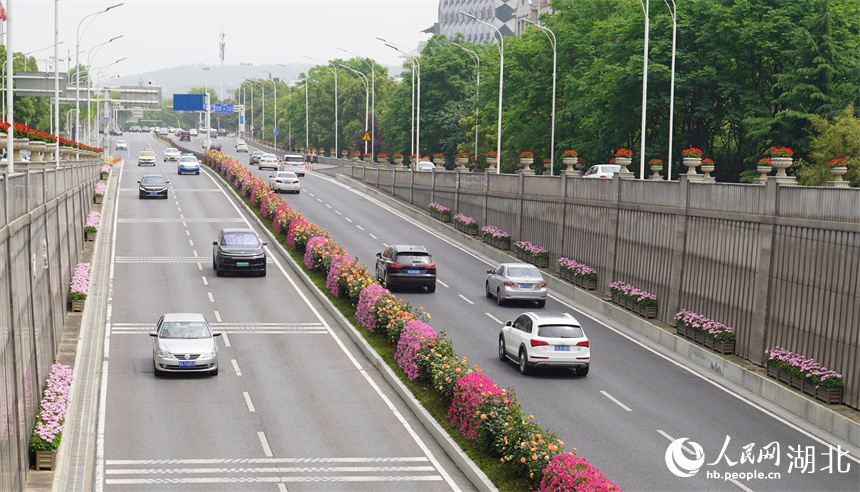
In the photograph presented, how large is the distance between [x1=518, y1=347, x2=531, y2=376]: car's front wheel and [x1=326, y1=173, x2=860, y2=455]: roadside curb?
18.9 ft

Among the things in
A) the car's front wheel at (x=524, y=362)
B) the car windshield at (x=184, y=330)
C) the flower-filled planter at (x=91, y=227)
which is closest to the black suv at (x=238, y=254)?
the flower-filled planter at (x=91, y=227)

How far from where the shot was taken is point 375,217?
66125 mm

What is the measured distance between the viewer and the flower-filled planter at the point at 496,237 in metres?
52.0

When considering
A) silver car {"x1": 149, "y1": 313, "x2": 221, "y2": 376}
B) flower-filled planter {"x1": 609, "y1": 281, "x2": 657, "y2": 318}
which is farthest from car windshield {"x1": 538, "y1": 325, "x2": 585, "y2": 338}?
silver car {"x1": 149, "y1": 313, "x2": 221, "y2": 376}

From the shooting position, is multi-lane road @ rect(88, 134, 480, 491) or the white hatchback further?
the white hatchback

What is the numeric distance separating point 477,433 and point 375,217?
45.8 metres

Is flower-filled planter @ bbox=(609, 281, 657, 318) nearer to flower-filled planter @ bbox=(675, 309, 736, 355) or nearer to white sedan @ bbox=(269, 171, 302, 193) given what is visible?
flower-filled planter @ bbox=(675, 309, 736, 355)

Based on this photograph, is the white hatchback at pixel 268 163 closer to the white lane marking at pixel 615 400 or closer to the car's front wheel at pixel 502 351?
the car's front wheel at pixel 502 351

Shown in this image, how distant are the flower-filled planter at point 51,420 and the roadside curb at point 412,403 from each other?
8335 mm


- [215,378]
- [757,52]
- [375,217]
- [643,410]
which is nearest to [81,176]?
[375,217]

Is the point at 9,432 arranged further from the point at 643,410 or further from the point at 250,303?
the point at 250,303

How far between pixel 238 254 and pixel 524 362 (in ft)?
61.1

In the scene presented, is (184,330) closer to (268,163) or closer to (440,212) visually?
(440,212)

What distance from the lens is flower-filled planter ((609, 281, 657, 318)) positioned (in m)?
36.4
